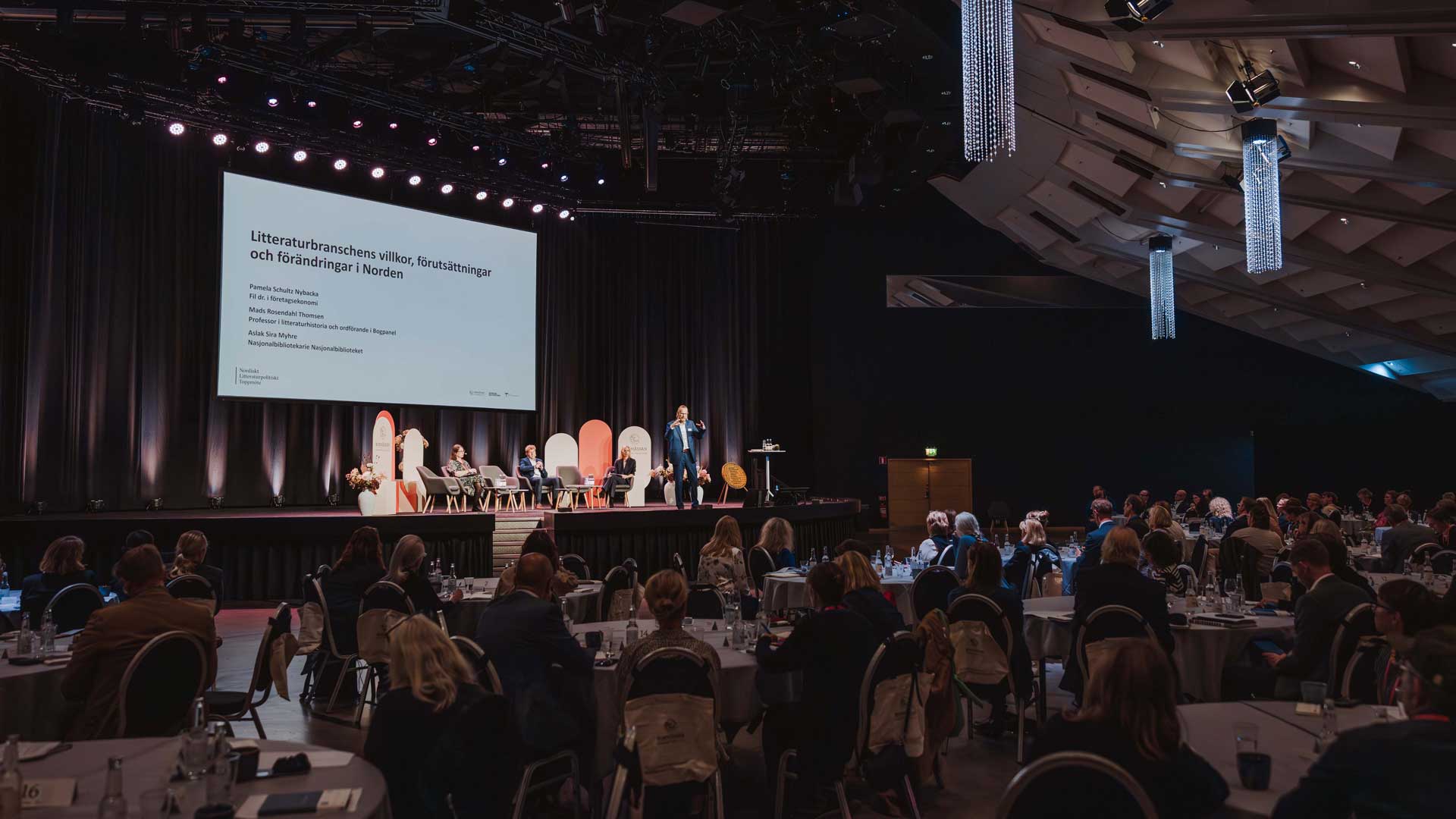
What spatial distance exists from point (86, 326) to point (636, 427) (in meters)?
7.78

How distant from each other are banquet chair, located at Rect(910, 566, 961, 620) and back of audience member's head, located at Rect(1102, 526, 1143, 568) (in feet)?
3.62

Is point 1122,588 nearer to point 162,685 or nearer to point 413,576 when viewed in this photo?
point 413,576

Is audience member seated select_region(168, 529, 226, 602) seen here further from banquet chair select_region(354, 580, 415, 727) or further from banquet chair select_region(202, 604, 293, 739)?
banquet chair select_region(202, 604, 293, 739)

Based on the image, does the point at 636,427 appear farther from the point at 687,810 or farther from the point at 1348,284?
the point at 687,810

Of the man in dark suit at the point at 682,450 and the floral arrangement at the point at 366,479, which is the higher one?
the man in dark suit at the point at 682,450

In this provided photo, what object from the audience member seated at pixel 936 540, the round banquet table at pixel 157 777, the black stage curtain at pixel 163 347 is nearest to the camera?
the round banquet table at pixel 157 777

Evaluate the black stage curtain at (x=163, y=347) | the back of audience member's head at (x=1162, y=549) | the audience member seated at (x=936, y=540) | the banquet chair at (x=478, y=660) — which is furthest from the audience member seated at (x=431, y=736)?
the black stage curtain at (x=163, y=347)

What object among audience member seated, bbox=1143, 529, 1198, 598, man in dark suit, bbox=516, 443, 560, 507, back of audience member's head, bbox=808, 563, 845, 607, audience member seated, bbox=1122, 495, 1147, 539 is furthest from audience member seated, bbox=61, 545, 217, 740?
man in dark suit, bbox=516, 443, 560, 507

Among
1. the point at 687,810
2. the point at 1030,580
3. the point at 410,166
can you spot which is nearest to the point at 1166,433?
the point at 1030,580

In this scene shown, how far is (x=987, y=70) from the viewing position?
6836mm

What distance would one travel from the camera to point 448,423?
49.8ft

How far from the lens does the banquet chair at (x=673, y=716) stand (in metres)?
3.27

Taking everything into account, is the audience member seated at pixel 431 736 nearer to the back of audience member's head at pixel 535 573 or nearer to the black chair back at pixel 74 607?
the back of audience member's head at pixel 535 573

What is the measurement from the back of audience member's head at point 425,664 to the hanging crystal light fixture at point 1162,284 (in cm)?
1310
